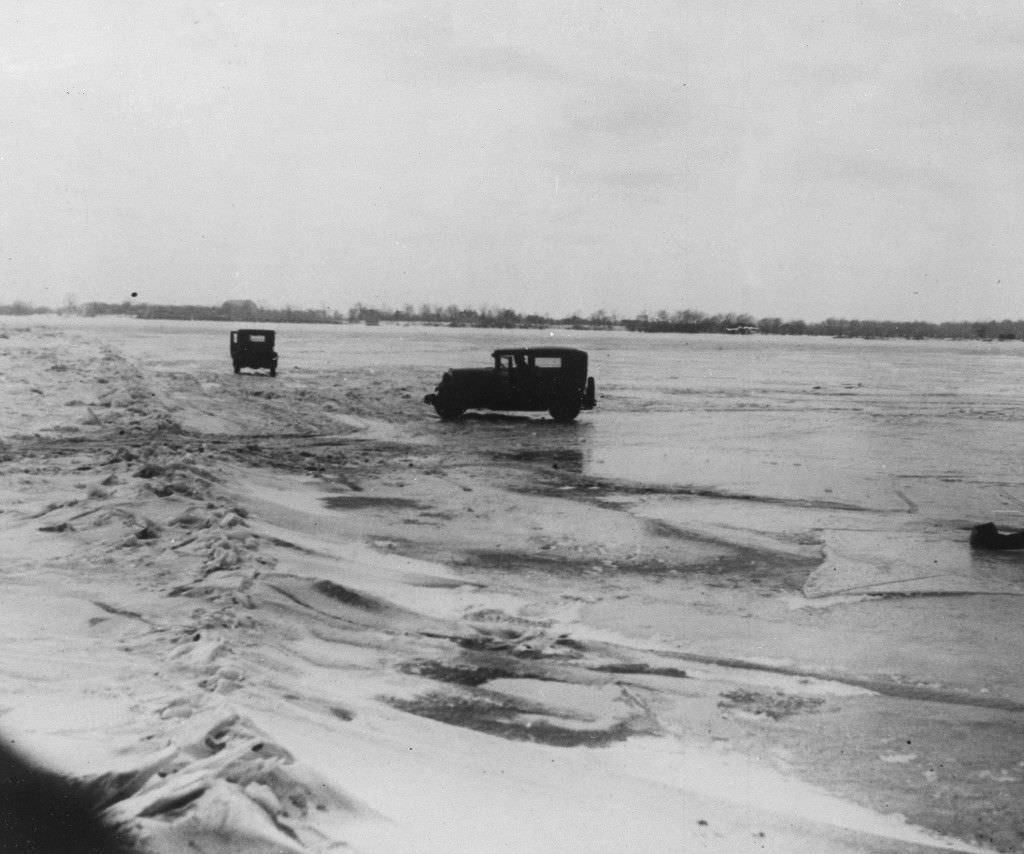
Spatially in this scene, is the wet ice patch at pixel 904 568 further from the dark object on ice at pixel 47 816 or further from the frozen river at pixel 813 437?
the dark object on ice at pixel 47 816

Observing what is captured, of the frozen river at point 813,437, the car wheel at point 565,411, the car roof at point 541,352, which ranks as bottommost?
the frozen river at point 813,437

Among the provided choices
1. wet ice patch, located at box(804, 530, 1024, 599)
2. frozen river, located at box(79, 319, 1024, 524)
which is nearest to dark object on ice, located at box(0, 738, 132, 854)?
wet ice patch, located at box(804, 530, 1024, 599)

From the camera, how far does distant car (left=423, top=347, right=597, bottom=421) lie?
67.2 feet

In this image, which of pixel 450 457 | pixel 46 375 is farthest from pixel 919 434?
Answer: pixel 46 375

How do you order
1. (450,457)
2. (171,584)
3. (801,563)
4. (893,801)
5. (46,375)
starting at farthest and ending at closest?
1. (46,375)
2. (450,457)
3. (801,563)
4. (171,584)
5. (893,801)

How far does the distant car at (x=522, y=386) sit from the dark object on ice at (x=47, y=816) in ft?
55.5

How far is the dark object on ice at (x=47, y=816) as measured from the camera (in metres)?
3.23

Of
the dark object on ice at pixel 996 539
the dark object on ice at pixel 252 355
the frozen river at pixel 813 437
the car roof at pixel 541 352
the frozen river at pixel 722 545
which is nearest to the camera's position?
the frozen river at pixel 722 545

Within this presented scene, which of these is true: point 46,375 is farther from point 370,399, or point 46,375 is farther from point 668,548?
point 668,548

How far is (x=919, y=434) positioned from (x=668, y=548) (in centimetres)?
1235

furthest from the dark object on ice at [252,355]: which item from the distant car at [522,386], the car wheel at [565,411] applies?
the car wheel at [565,411]

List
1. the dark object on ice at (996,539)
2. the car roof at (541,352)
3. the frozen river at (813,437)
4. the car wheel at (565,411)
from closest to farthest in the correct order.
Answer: the dark object on ice at (996,539), the frozen river at (813,437), the car roof at (541,352), the car wheel at (565,411)

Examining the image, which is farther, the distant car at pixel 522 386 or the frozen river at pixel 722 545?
the distant car at pixel 522 386

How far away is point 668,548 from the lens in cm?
911
